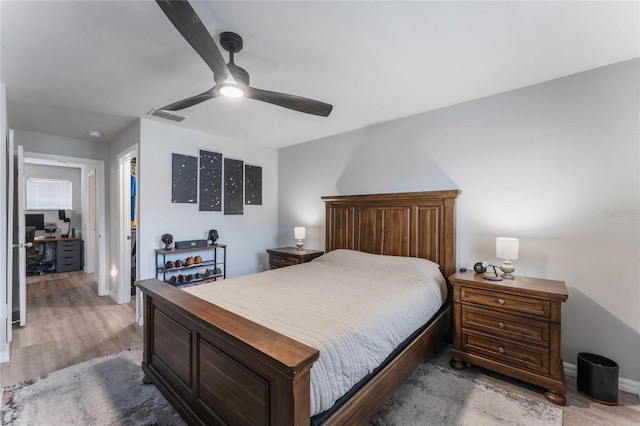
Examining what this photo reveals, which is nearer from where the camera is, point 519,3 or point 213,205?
point 519,3

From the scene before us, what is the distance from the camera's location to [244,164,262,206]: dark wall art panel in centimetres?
453

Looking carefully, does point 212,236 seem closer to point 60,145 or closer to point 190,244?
point 190,244

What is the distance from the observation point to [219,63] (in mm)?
1626

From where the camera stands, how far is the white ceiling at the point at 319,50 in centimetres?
160

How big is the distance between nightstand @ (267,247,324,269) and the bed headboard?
267 millimetres

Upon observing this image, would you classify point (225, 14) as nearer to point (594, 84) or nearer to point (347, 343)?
point (347, 343)

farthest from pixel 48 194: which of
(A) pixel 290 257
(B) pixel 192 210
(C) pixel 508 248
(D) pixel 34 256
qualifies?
(C) pixel 508 248

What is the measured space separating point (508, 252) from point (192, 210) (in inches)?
146

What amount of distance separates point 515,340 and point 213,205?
3.81 meters

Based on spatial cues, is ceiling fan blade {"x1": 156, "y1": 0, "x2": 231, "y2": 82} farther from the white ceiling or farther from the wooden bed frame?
the wooden bed frame

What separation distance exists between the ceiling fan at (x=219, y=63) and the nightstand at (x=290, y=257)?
7.35ft

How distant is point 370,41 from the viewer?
1.87 metres

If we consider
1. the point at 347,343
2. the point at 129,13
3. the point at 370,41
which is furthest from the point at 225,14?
the point at 347,343

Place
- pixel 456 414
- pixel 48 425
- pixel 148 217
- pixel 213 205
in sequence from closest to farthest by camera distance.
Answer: pixel 48 425 < pixel 456 414 < pixel 148 217 < pixel 213 205
